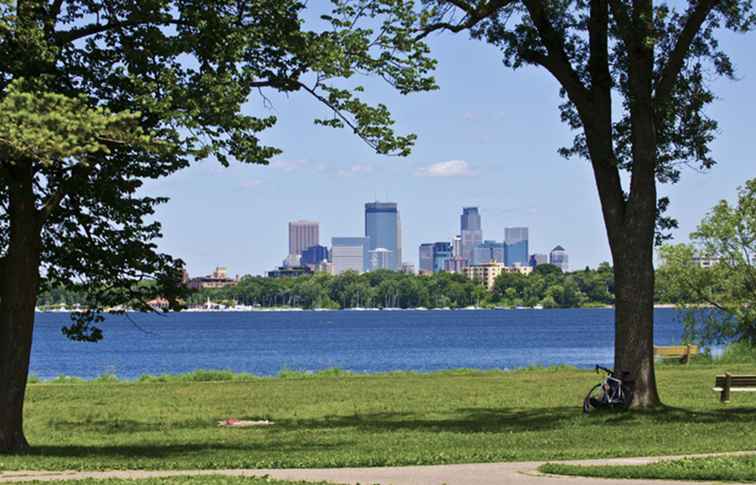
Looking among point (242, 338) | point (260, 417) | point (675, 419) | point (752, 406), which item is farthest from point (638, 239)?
point (242, 338)

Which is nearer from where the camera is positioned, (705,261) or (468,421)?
(468,421)

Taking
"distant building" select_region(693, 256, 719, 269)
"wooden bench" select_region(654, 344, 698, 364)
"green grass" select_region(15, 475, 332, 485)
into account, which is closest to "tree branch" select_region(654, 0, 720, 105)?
"green grass" select_region(15, 475, 332, 485)

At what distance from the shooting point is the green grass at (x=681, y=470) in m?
12.7

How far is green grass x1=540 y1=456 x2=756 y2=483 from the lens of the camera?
12.7 m

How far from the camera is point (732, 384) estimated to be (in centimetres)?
2484

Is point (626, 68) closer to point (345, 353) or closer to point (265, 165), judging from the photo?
point (265, 165)

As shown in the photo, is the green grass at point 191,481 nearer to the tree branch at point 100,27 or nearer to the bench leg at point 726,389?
the tree branch at point 100,27

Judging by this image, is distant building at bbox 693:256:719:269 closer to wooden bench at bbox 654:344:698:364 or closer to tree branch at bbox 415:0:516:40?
wooden bench at bbox 654:344:698:364

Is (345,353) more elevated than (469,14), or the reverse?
(469,14)

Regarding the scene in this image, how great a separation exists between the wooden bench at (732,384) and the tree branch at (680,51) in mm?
6031

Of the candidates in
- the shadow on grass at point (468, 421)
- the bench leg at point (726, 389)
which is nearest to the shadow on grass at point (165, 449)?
the shadow on grass at point (468, 421)

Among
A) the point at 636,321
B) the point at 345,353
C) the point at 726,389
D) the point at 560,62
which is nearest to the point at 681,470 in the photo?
the point at 636,321

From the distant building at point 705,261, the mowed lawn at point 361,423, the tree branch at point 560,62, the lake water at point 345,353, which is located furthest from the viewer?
the lake water at point 345,353

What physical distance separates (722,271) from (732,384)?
25056 millimetres
